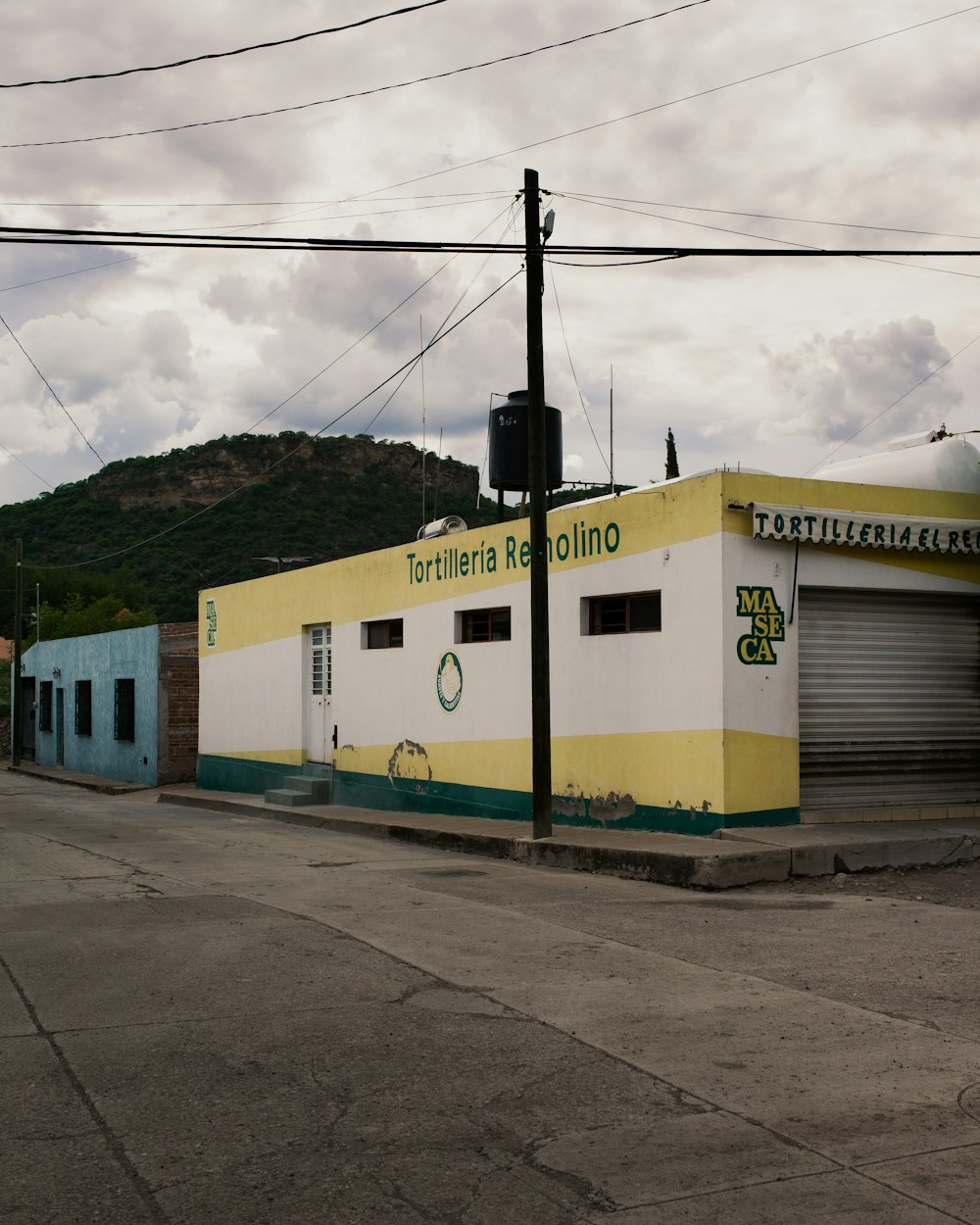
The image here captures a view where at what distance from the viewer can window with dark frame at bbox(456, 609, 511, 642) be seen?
17219 millimetres

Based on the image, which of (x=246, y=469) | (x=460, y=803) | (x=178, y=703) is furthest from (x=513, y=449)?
(x=246, y=469)

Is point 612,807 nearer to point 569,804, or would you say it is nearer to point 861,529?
point 569,804

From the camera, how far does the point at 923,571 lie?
14.0 m

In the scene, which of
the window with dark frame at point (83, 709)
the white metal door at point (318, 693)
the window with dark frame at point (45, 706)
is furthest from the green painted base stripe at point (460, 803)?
the window with dark frame at point (45, 706)

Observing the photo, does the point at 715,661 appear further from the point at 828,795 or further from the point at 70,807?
the point at 70,807

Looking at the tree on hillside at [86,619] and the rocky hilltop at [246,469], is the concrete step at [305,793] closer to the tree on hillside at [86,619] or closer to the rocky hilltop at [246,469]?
the rocky hilltop at [246,469]

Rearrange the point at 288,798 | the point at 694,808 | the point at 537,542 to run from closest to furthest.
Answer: the point at 694,808 → the point at 537,542 → the point at 288,798

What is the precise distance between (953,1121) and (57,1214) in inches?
128

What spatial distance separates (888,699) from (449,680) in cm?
665

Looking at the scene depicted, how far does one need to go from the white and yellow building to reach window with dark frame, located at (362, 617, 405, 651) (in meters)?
2.50

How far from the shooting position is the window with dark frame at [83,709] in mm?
37875

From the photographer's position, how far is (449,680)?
18266 millimetres

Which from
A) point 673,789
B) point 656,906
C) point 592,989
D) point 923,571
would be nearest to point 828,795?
point 673,789

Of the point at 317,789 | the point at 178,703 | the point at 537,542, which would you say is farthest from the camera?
the point at 178,703
